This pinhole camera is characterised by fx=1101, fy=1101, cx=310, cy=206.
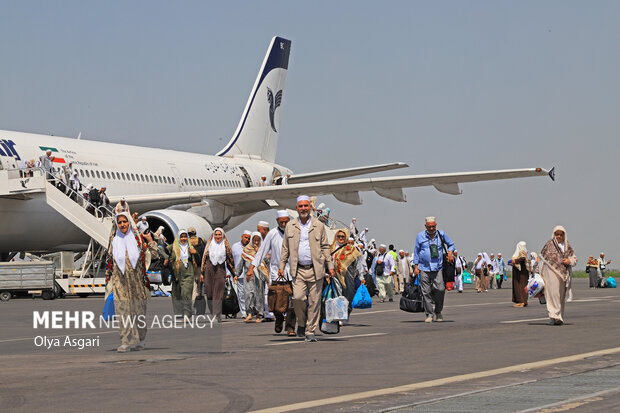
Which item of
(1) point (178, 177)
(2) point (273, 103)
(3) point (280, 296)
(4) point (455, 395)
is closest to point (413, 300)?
(3) point (280, 296)

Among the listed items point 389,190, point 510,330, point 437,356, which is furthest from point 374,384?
point 389,190

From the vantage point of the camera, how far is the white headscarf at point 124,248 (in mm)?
11781

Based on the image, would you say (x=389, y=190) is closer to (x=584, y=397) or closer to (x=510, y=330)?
(x=510, y=330)

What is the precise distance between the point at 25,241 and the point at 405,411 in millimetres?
23091

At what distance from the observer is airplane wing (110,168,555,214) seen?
3138 centimetres

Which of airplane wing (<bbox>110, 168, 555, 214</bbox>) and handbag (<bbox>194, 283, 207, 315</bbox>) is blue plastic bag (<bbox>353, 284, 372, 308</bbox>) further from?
airplane wing (<bbox>110, 168, 555, 214</bbox>)

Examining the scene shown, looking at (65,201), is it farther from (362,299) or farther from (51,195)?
(362,299)

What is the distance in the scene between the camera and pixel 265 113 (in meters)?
46.0

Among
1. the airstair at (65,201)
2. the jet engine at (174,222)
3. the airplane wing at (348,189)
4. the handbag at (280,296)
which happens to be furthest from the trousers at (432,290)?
the airplane wing at (348,189)

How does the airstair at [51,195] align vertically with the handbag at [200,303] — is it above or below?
above

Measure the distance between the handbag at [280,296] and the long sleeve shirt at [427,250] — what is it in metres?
3.53

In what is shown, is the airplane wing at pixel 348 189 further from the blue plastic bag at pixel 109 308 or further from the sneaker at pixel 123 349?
the sneaker at pixel 123 349

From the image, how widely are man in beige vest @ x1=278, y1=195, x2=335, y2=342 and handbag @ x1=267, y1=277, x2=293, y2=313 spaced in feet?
1.53

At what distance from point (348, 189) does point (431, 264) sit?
611 inches
